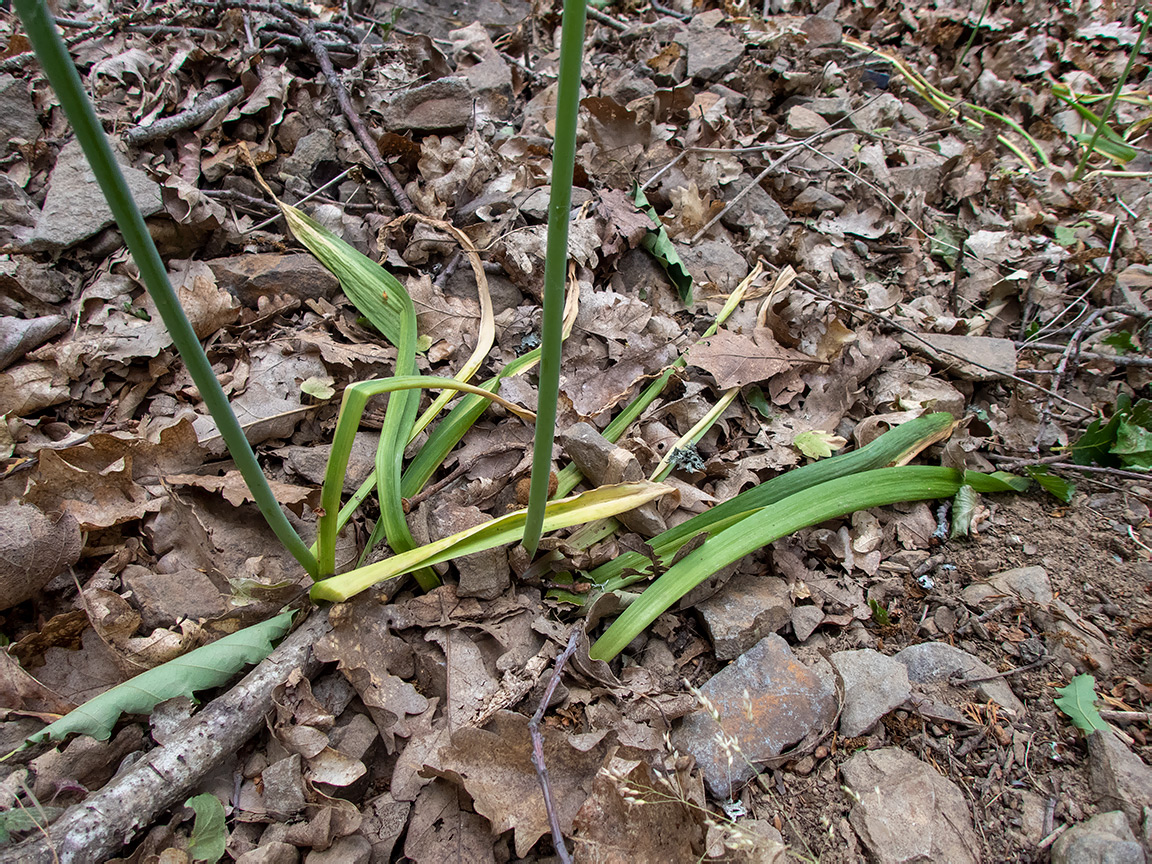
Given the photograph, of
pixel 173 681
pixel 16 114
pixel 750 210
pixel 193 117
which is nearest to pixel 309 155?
pixel 193 117

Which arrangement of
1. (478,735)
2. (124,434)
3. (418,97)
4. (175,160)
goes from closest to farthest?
(478,735) < (124,434) < (175,160) < (418,97)

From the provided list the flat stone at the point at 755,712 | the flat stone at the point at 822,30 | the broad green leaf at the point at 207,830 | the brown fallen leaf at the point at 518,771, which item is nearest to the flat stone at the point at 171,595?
the broad green leaf at the point at 207,830

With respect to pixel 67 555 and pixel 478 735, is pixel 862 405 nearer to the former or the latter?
pixel 478 735

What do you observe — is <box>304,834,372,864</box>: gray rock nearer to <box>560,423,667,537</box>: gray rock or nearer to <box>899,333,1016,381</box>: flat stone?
<box>560,423,667,537</box>: gray rock

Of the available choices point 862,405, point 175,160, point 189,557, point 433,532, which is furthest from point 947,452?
point 175,160

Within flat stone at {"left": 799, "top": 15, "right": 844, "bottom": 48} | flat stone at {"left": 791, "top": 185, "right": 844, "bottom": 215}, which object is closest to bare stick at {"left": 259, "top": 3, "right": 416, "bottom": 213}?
flat stone at {"left": 791, "top": 185, "right": 844, "bottom": 215}

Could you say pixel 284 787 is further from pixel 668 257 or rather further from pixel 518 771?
pixel 668 257

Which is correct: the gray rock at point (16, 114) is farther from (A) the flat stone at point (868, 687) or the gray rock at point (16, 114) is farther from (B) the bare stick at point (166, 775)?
(A) the flat stone at point (868, 687)
